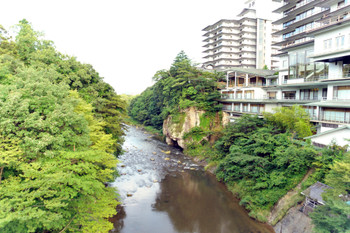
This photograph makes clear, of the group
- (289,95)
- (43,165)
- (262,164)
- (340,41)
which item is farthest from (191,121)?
(43,165)

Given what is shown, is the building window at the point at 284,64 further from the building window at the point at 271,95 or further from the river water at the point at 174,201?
the river water at the point at 174,201

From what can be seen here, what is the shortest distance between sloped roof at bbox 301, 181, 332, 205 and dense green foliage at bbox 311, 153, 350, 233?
5.90 ft

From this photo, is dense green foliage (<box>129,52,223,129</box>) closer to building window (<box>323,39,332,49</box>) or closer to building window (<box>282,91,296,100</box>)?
building window (<box>282,91,296,100</box>)

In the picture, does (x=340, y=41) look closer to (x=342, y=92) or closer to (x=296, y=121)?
(x=342, y=92)

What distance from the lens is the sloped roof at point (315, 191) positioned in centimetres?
1336

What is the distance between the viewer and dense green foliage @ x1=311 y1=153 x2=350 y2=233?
9.98 m

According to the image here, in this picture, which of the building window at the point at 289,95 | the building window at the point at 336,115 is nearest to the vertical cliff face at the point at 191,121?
the building window at the point at 289,95

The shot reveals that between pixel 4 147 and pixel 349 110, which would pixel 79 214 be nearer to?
pixel 4 147

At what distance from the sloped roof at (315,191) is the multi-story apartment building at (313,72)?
23.3ft

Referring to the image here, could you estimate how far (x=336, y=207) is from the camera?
10.3m

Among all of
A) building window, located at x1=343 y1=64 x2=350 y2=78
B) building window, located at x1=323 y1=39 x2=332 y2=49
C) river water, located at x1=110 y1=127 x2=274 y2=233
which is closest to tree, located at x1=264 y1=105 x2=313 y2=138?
building window, located at x1=343 y1=64 x2=350 y2=78

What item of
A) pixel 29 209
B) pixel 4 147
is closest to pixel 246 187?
pixel 29 209

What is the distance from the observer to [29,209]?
328 inches

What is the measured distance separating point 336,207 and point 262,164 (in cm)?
893
